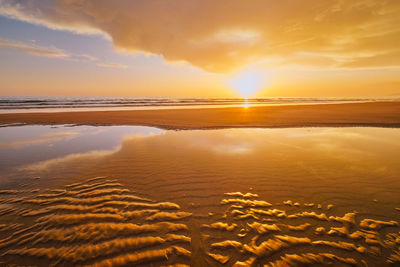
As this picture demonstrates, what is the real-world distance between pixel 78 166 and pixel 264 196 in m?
6.61

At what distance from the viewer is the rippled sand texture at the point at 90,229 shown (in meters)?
2.91

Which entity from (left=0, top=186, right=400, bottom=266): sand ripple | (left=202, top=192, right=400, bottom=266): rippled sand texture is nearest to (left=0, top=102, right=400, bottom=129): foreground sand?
(left=0, top=186, right=400, bottom=266): sand ripple

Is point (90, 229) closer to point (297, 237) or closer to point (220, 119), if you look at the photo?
point (297, 237)

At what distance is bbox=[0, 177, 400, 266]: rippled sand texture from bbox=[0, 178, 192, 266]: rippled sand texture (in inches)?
0.6

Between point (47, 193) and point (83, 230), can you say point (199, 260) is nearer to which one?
point (83, 230)

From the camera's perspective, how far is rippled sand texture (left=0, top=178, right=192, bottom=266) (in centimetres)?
291

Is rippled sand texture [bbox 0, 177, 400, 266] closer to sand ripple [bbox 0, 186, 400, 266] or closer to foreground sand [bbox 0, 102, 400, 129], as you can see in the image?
sand ripple [bbox 0, 186, 400, 266]

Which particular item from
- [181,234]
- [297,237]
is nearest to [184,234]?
[181,234]

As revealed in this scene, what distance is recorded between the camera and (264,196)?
4.66m

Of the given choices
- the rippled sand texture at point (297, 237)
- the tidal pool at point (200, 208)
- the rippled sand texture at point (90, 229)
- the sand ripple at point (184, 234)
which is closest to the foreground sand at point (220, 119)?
the tidal pool at point (200, 208)

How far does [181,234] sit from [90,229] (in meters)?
1.82

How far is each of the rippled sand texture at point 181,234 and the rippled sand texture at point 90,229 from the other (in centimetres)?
2

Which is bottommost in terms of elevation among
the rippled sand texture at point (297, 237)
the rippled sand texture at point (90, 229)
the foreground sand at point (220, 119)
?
the rippled sand texture at point (297, 237)

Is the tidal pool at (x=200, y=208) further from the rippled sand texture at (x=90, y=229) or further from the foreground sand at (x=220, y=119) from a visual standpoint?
the foreground sand at (x=220, y=119)
